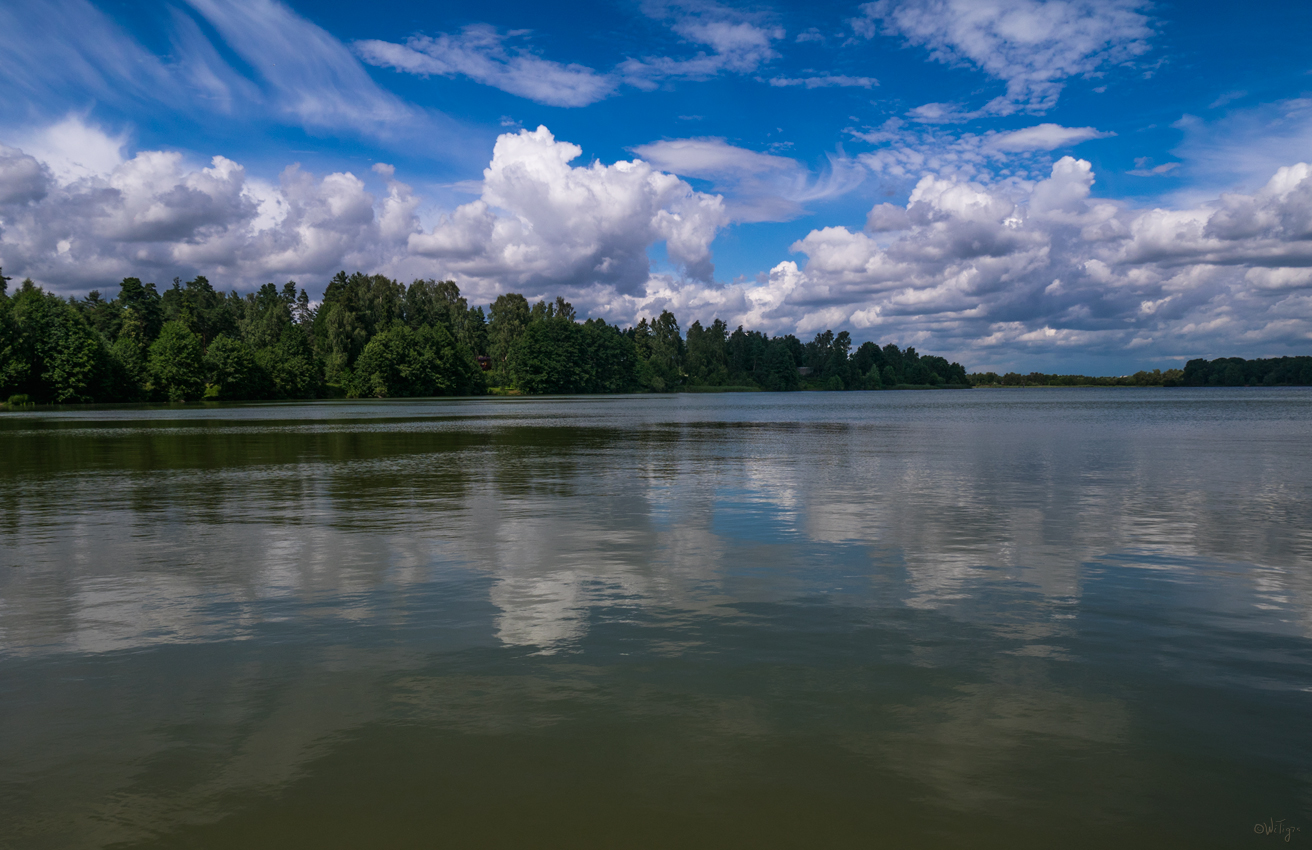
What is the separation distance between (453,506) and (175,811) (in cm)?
1458

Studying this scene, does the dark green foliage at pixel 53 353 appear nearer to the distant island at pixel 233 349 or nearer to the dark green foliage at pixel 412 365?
the distant island at pixel 233 349

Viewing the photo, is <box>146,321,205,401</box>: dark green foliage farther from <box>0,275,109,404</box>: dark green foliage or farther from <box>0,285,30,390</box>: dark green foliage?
<box>0,285,30,390</box>: dark green foliage

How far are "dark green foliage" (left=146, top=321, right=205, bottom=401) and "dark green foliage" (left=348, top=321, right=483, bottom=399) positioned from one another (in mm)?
27941

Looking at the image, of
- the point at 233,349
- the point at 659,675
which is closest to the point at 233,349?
the point at 233,349

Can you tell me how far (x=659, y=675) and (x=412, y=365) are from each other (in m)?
162

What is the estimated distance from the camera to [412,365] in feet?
534

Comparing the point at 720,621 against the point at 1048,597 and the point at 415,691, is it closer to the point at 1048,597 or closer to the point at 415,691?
the point at 415,691

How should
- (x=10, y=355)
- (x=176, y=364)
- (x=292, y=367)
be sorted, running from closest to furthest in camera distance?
(x=10, y=355)
(x=176, y=364)
(x=292, y=367)

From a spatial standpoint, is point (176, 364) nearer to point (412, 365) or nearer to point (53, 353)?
point (53, 353)

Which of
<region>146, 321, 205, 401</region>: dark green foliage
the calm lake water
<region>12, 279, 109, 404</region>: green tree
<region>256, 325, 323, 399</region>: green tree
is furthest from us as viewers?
<region>256, 325, 323, 399</region>: green tree

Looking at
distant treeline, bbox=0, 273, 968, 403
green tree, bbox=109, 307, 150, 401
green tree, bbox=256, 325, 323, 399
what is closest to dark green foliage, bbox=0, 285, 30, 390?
distant treeline, bbox=0, 273, 968, 403

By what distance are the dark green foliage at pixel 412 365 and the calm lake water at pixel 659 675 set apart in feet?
474

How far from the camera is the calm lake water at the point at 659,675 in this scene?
5660 millimetres

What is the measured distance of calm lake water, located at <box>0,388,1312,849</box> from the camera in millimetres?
5660
